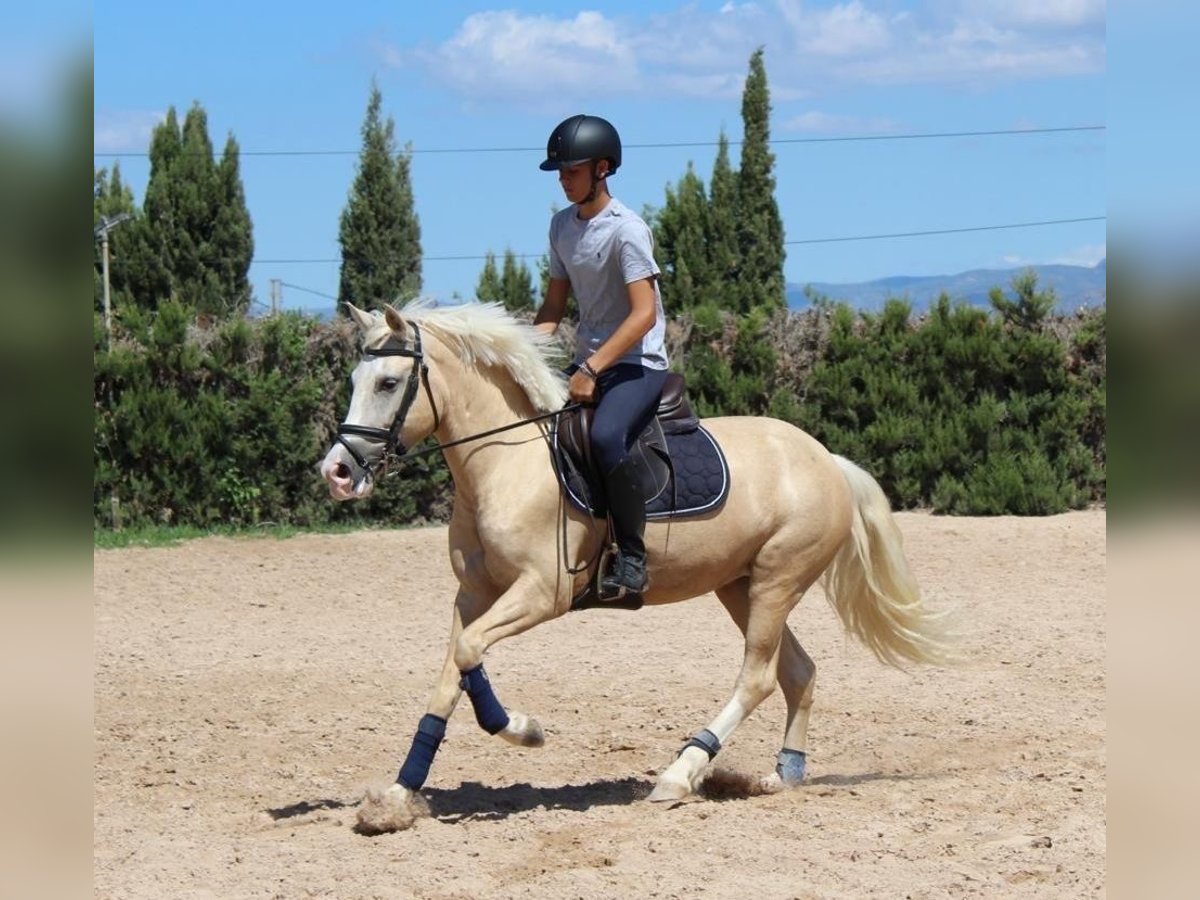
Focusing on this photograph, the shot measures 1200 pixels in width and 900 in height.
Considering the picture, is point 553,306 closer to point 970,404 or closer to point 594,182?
point 594,182

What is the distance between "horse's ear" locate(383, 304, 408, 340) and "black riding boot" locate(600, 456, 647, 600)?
1.05 meters

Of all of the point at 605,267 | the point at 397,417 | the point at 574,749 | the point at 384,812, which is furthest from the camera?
the point at 574,749

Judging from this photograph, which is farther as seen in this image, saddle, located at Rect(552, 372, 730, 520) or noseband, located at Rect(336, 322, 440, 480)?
saddle, located at Rect(552, 372, 730, 520)

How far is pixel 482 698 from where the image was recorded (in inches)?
227

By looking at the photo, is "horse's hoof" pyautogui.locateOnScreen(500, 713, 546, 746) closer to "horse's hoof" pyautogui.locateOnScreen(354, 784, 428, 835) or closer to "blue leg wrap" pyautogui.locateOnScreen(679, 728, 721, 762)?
"horse's hoof" pyautogui.locateOnScreen(354, 784, 428, 835)

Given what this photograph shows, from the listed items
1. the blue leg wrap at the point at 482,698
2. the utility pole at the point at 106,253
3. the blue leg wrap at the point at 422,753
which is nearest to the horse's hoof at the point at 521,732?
the blue leg wrap at the point at 482,698

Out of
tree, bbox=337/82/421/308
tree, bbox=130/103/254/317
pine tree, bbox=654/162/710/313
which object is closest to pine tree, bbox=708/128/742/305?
pine tree, bbox=654/162/710/313

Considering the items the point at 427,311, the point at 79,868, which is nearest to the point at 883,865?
the point at 427,311

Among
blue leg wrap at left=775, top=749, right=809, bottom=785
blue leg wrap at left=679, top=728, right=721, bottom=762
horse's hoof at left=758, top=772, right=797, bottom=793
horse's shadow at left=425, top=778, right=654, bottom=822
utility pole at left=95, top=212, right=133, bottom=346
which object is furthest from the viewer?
utility pole at left=95, top=212, right=133, bottom=346

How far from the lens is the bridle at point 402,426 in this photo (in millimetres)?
5605

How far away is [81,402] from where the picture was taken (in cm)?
188

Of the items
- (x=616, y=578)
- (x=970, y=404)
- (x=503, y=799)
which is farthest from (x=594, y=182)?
(x=970, y=404)

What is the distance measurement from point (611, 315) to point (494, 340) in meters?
0.53

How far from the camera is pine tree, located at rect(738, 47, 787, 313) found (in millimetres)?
28344
